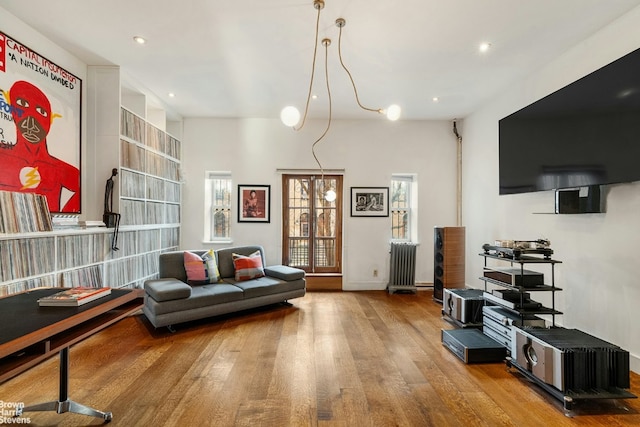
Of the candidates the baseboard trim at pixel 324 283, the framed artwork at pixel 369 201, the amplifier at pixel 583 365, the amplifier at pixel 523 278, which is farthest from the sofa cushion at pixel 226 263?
the amplifier at pixel 583 365

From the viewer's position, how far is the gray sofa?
11.1 feet

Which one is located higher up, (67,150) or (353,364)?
(67,150)

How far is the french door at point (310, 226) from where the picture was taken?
563cm

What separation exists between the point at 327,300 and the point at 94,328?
138 inches

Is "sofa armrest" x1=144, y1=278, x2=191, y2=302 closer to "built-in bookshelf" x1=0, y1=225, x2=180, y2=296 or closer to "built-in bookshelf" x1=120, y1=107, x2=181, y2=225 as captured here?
"built-in bookshelf" x1=0, y1=225, x2=180, y2=296

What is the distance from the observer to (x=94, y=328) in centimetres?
169

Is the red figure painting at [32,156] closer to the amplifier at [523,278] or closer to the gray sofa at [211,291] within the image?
the gray sofa at [211,291]

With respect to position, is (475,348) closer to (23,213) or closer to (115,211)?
(23,213)

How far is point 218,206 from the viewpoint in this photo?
5.63 meters

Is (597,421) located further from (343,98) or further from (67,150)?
(67,150)

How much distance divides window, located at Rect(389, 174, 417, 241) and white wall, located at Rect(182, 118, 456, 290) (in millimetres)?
188

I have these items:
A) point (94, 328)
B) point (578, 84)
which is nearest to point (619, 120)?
point (578, 84)

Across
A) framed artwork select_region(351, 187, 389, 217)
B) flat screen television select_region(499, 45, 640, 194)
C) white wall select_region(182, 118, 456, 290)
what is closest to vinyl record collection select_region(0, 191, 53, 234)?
white wall select_region(182, 118, 456, 290)

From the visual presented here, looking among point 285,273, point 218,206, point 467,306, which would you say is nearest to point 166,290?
point 285,273
